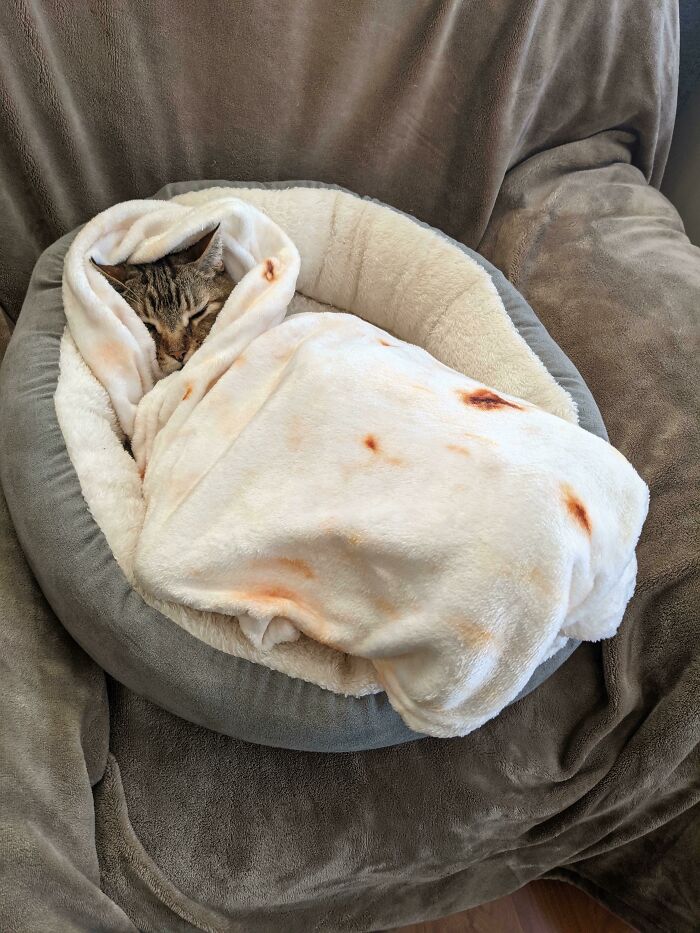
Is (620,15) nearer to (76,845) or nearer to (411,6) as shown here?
(411,6)

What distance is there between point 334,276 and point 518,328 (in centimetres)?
39

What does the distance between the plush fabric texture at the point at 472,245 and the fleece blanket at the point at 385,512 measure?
0.38ft

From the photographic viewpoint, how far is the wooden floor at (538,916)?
3.70 ft

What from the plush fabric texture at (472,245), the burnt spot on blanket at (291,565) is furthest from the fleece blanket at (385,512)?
the plush fabric texture at (472,245)

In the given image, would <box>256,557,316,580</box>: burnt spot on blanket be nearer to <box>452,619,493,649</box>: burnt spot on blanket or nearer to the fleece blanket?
the fleece blanket

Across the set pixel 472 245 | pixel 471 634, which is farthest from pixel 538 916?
pixel 472 245

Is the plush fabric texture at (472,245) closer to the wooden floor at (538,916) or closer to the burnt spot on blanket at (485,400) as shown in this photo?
the wooden floor at (538,916)

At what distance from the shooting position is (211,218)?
1.03 metres

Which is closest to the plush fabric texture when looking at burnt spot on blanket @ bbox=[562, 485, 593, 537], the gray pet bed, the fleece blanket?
the gray pet bed

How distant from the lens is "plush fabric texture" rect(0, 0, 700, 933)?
81cm

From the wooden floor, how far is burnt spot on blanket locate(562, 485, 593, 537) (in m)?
0.86

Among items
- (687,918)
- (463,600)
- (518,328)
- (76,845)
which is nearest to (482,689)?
(463,600)

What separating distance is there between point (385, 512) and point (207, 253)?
1.91ft

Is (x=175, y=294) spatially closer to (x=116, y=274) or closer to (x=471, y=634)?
(x=116, y=274)
